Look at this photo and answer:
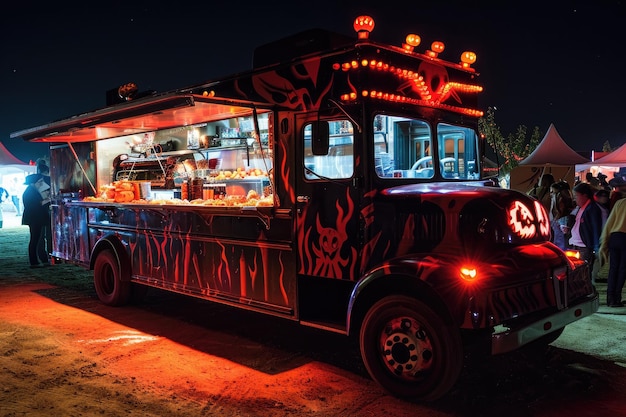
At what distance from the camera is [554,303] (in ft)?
14.6

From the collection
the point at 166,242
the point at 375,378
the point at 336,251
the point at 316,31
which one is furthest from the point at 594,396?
the point at 166,242

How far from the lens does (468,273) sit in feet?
13.3

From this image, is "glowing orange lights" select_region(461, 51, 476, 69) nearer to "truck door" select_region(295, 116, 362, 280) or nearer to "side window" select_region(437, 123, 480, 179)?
"side window" select_region(437, 123, 480, 179)

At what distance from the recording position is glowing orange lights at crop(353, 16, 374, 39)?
4793mm

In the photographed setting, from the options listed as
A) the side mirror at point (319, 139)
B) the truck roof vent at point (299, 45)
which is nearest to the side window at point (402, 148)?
the side mirror at point (319, 139)

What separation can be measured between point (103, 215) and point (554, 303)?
6.64 metres

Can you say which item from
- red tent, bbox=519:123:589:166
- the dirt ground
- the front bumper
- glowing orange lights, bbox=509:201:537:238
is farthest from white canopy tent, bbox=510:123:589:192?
the front bumper

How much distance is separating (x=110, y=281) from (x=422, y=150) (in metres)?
5.42

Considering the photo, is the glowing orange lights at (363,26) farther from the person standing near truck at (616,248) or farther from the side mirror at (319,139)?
the person standing near truck at (616,248)

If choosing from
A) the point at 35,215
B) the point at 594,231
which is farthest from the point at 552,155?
the point at 35,215

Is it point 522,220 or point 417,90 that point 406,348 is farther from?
point 417,90

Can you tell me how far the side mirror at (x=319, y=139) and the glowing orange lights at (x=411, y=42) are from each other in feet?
3.79

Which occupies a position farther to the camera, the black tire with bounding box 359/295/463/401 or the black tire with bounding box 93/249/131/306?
the black tire with bounding box 93/249/131/306

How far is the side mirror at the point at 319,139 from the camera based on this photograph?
15.9 ft
